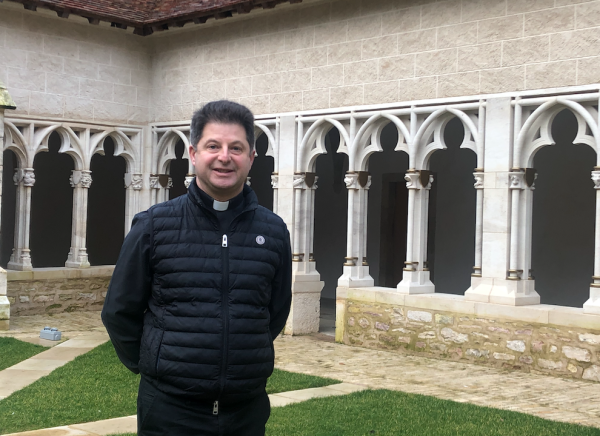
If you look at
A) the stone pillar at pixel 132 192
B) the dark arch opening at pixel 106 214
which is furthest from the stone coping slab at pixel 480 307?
the dark arch opening at pixel 106 214

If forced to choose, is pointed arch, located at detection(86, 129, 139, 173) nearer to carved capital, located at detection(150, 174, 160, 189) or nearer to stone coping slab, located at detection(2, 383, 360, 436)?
carved capital, located at detection(150, 174, 160, 189)

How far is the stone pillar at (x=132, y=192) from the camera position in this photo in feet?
43.3

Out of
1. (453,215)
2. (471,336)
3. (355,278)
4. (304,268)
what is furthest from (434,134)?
(453,215)

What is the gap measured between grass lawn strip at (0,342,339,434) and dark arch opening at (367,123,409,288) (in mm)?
6419

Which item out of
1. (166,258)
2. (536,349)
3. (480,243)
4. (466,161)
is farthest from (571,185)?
(166,258)

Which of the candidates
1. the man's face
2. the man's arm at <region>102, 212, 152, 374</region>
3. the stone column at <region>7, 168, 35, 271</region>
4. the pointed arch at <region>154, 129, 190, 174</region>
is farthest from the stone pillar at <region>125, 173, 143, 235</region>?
the man's face

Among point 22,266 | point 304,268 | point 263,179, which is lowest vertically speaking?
point 22,266

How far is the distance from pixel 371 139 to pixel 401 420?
495 cm

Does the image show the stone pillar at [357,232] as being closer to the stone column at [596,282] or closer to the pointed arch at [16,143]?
the stone column at [596,282]

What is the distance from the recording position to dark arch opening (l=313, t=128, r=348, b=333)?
48.8 feet

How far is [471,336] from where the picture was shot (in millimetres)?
8984

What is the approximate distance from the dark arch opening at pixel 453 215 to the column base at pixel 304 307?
8.96 feet

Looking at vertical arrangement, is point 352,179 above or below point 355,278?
above

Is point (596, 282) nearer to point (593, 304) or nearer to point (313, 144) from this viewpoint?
point (593, 304)
